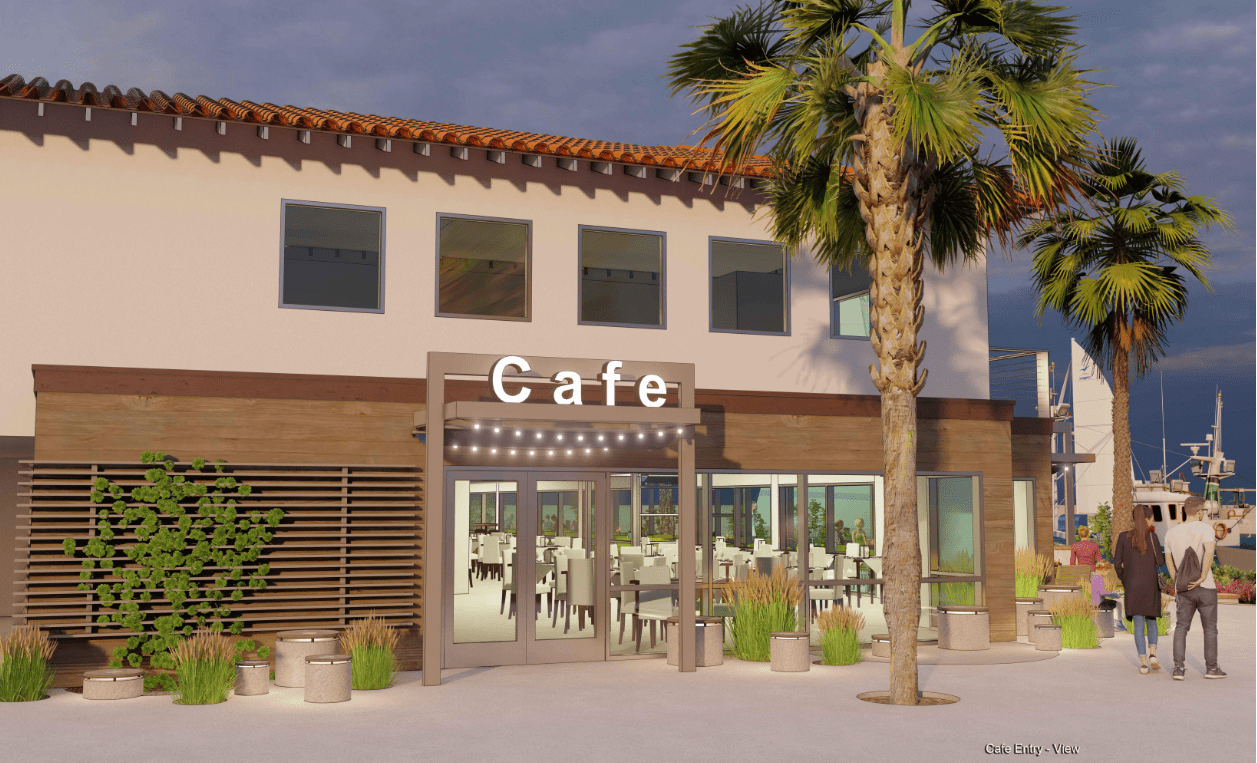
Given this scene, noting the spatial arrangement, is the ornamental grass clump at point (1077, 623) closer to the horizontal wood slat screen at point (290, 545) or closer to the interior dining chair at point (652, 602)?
the interior dining chair at point (652, 602)

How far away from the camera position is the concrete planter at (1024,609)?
15.0 m

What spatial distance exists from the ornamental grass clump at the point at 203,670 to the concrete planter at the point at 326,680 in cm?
78

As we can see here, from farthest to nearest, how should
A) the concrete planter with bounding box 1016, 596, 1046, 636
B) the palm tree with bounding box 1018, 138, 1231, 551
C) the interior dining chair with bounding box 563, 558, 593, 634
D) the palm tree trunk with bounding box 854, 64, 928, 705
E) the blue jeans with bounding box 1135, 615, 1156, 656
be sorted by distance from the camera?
the palm tree with bounding box 1018, 138, 1231, 551
the concrete planter with bounding box 1016, 596, 1046, 636
the interior dining chair with bounding box 563, 558, 593, 634
the blue jeans with bounding box 1135, 615, 1156, 656
the palm tree trunk with bounding box 854, 64, 928, 705

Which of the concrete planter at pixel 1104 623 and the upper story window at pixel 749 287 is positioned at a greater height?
the upper story window at pixel 749 287

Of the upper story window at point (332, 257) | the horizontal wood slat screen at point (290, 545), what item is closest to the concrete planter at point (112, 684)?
the horizontal wood slat screen at point (290, 545)

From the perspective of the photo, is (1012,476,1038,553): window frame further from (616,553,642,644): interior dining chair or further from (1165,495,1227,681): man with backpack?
(616,553,642,644): interior dining chair

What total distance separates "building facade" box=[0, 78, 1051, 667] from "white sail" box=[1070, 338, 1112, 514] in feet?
104

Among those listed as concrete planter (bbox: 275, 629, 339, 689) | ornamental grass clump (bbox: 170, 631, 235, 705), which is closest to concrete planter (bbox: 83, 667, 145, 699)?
ornamental grass clump (bbox: 170, 631, 235, 705)

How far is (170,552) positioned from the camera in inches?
449

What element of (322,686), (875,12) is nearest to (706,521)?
(322,686)

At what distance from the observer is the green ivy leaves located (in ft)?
36.6

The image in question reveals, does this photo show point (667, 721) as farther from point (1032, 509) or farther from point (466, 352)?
point (1032, 509)

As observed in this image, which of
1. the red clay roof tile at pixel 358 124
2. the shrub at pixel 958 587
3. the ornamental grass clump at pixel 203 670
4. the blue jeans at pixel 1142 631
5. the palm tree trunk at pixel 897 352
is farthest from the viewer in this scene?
the shrub at pixel 958 587

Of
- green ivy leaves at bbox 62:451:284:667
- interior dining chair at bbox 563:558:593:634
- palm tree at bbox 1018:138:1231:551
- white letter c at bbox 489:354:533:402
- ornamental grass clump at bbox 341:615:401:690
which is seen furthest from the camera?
palm tree at bbox 1018:138:1231:551
